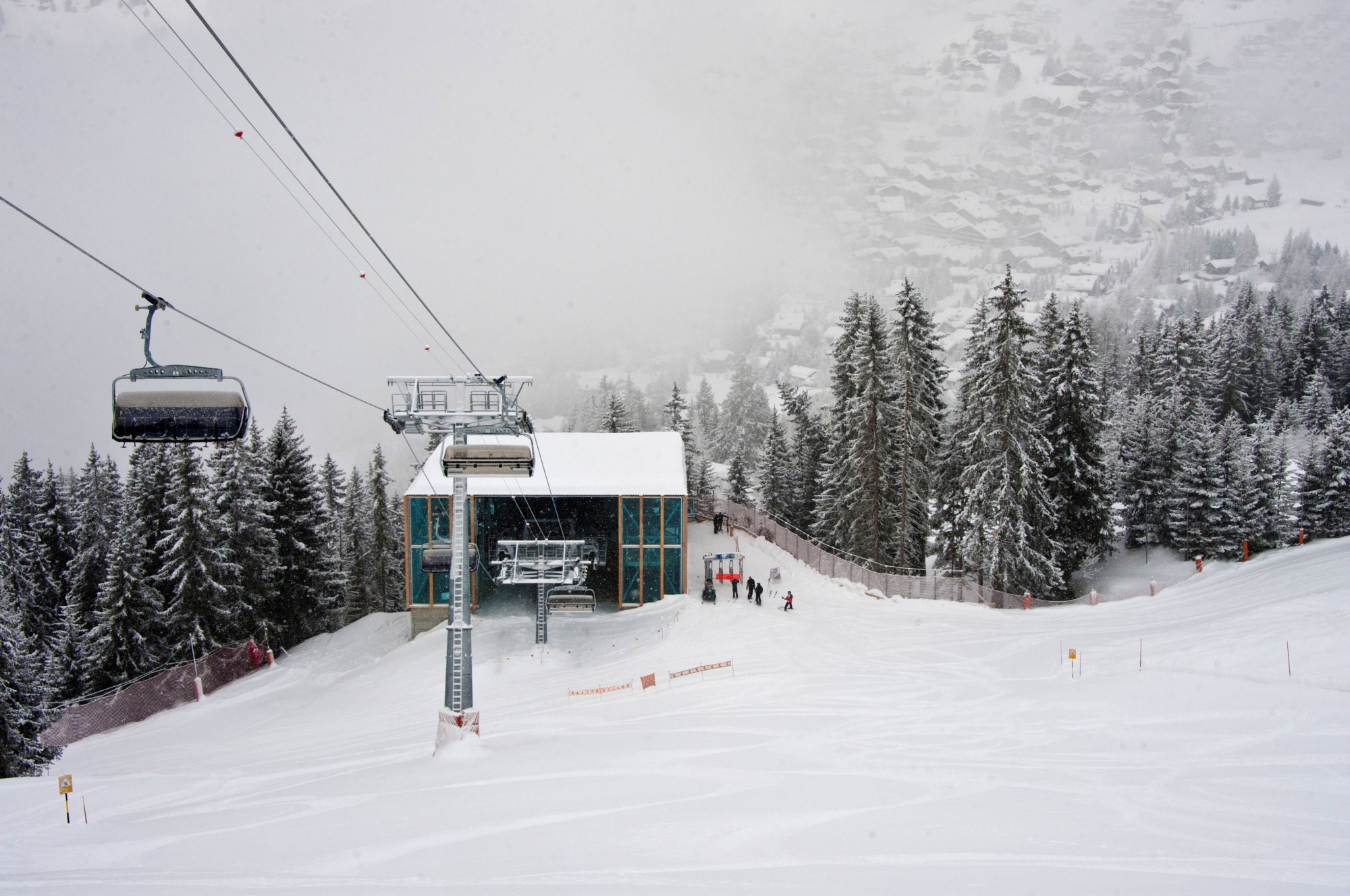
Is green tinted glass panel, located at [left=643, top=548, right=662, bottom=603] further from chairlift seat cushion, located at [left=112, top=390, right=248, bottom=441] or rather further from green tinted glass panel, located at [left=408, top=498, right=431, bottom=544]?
chairlift seat cushion, located at [left=112, top=390, right=248, bottom=441]

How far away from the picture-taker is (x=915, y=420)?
34.9m

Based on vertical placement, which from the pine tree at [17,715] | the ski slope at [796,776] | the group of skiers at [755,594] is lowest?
the pine tree at [17,715]

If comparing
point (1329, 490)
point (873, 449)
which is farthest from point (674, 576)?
point (1329, 490)

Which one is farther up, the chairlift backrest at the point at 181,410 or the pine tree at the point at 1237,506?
the chairlift backrest at the point at 181,410

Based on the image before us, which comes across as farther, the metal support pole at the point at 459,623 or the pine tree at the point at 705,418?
the pine tree at the point at 705,418

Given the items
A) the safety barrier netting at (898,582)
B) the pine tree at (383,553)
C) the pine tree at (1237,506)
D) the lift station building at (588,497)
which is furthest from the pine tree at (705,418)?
the pine tree at (1237,506)

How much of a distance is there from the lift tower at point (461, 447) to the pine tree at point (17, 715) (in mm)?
15294

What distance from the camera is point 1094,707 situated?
1462 cm

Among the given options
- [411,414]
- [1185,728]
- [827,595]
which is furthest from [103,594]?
[1185,728]

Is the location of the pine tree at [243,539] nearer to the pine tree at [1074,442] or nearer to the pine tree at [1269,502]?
the pine tree at [1074,442]

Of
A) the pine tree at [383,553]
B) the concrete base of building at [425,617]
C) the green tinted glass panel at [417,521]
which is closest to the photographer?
the concrete base of building at [425,617]

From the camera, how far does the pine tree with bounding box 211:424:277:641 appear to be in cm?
3441

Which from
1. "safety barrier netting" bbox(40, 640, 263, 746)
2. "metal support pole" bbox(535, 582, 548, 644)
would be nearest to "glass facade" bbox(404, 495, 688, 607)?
"metal support pole" bbox(535, 582, 548, 644)

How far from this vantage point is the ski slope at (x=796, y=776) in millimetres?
8328
